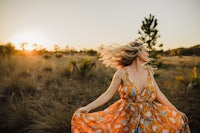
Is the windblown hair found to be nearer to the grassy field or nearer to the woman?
the woman

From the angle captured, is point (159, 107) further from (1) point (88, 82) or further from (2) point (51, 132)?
(1) point (88, 82)

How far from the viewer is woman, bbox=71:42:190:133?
2.23 metres

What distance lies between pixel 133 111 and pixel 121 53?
2.89 feet

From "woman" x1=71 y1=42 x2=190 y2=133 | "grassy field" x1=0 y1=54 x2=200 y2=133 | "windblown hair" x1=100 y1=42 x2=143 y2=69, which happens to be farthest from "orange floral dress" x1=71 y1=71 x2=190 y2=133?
"grassy field" x1=0 y1=54 x2=200 y2=133

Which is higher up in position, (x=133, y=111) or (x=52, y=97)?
(x=133, y=111)

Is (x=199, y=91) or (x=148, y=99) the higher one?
(x=148, y=99)

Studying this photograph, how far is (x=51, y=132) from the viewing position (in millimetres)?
3238

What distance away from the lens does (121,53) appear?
2.59 meters

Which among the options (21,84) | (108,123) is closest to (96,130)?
(108,123)

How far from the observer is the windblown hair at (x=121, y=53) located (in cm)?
253

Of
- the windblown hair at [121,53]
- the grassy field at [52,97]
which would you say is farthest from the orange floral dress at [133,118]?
the grassy field at [52,97]

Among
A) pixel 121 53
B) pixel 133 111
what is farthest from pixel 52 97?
pixel 133 111

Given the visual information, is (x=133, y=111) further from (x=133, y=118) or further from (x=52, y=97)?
(x=52, y=97)

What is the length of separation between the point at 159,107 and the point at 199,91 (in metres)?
4.31
